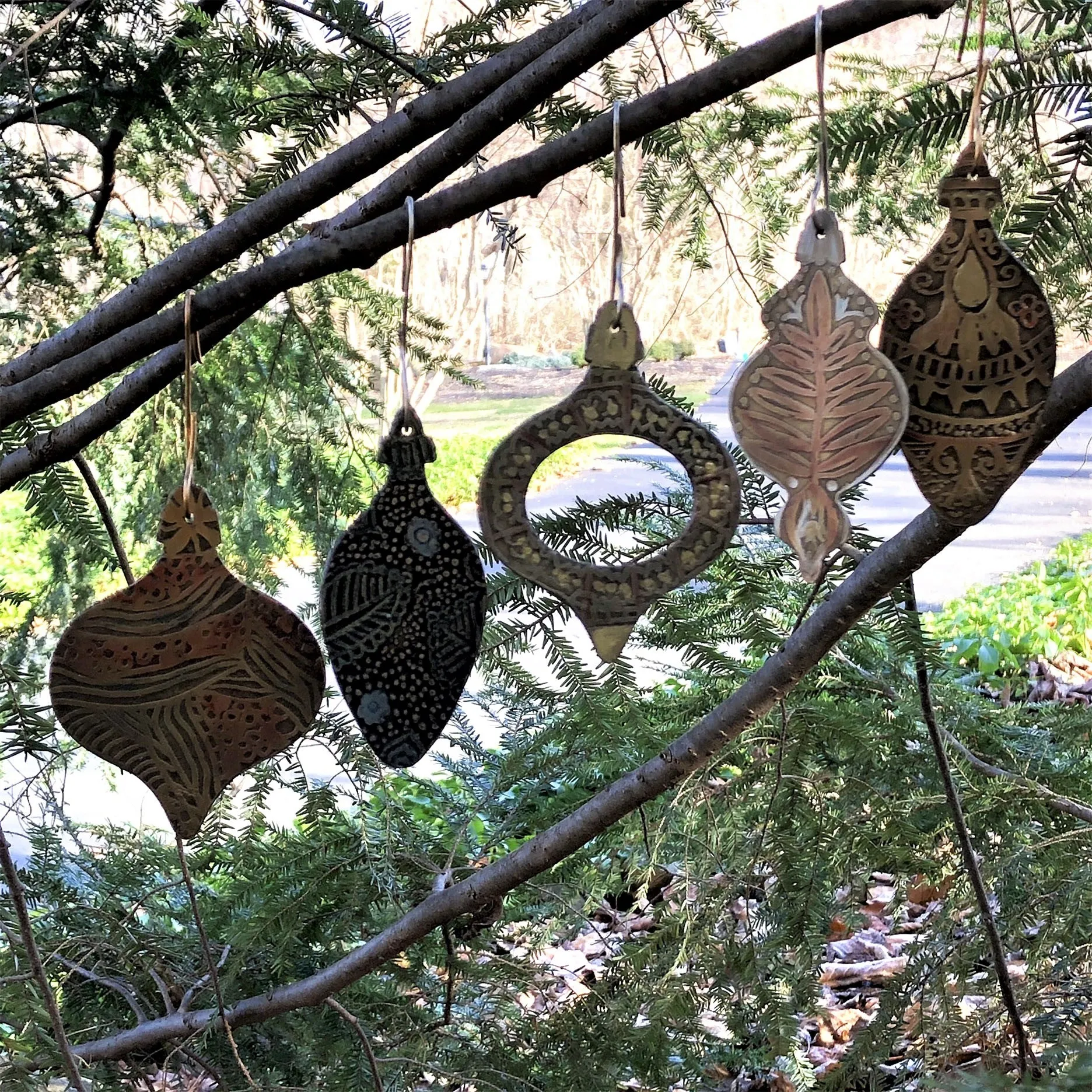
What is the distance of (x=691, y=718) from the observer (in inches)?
48.4

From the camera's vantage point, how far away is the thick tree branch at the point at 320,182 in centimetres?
65

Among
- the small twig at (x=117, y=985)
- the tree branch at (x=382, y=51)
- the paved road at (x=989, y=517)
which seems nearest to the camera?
the tree branch at (x=382, y=51)

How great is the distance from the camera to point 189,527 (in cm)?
73

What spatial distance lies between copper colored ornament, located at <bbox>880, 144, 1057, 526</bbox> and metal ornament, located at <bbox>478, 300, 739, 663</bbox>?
13 cm

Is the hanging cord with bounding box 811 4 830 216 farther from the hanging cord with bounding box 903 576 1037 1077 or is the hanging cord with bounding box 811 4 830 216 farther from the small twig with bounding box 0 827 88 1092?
the small twig with bounding box 0 827 88 1092

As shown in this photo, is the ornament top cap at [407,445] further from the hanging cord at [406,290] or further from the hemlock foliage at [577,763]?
the hemlock foliage at [577,763]

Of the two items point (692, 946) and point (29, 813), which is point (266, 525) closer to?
point (29, 813)

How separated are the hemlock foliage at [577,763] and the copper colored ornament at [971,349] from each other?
200mm

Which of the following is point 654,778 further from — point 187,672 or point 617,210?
point 617,210

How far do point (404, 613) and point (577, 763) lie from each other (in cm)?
58

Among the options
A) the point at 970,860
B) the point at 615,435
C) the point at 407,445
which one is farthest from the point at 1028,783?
the point at 407,445

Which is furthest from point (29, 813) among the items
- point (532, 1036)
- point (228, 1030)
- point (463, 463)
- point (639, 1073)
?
point (463, 463)

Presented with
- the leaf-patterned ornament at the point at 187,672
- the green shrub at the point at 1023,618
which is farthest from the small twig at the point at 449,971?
the green shrub at the point at 1023,618

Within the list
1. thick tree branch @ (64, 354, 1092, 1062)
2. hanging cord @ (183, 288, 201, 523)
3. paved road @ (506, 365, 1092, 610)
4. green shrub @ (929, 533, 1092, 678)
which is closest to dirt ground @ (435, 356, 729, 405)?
paved road @ (506, 365, 1092, 610)
